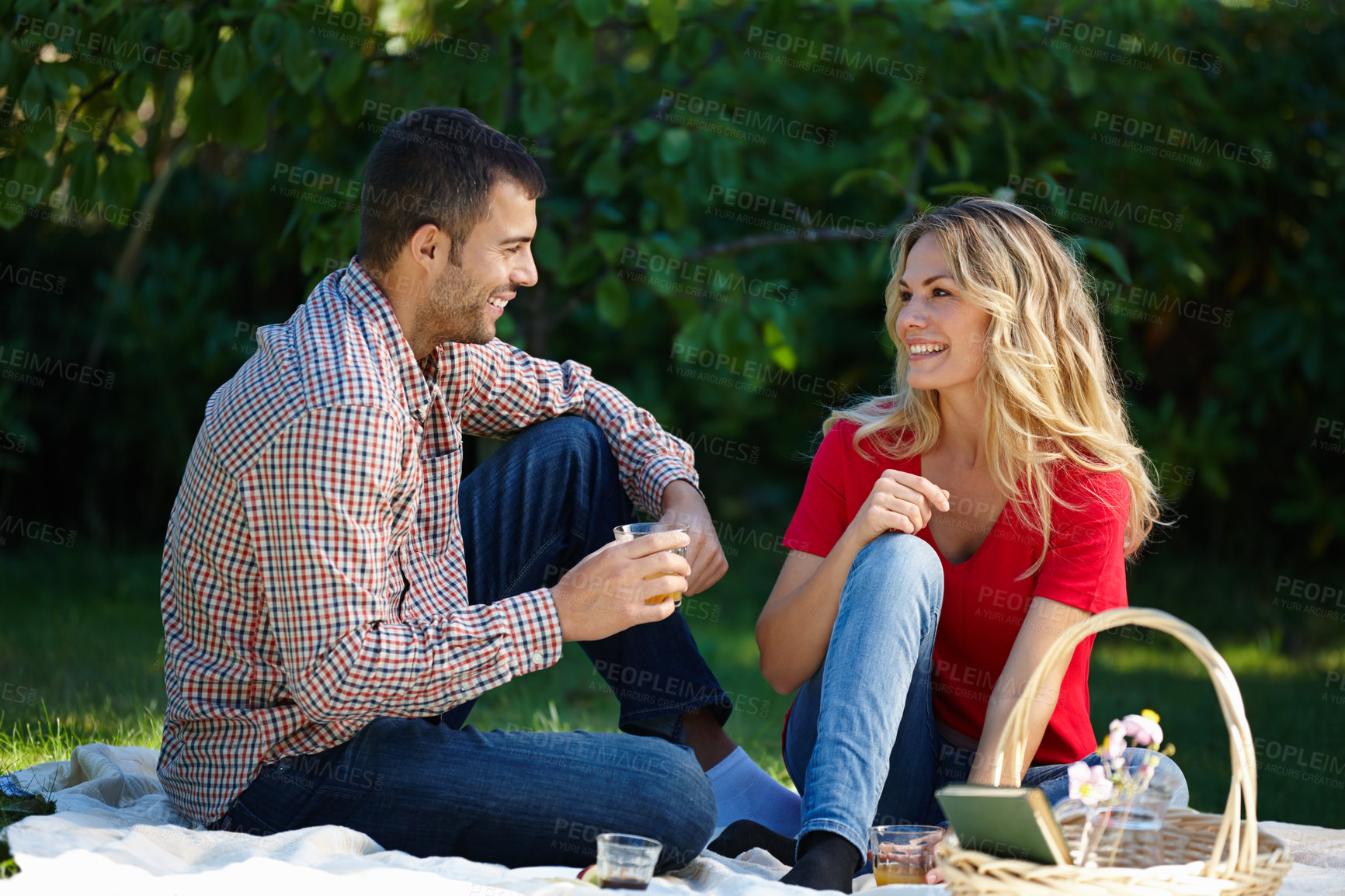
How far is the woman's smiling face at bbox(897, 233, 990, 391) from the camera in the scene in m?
2.67

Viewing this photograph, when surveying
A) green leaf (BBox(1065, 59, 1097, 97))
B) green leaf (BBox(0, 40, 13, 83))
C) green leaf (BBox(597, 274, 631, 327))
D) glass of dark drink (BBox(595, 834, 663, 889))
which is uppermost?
green leaf (BBox(1065, 59, 1097, 97))

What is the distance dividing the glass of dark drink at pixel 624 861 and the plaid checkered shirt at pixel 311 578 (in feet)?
1.05

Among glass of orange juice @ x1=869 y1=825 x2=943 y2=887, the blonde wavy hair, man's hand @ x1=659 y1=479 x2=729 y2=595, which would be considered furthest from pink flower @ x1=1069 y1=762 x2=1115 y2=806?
man's hand @ x1=659 y1=479 x2=729 y2=595

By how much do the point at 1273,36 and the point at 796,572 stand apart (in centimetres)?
516

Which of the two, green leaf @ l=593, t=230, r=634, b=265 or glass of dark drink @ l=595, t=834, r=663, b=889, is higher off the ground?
green leaf @ l=593, t=230, r=634, b=265

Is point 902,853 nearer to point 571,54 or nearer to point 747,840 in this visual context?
point 747,840

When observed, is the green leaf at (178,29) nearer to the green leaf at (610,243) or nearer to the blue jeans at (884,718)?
the green leaf at (610,243)

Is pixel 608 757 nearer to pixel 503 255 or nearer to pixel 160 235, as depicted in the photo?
pixel 503 255

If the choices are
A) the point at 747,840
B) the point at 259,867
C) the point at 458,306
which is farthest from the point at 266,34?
the point at 747,840

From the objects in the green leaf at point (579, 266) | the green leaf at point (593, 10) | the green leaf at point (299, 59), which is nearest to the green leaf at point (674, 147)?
the green leaf at point (579, 266)

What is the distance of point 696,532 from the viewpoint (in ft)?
8.55

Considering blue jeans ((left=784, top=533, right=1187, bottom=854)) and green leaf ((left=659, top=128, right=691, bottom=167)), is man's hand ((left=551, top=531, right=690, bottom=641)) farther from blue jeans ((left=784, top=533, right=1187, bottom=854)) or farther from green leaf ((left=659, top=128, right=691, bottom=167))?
green leaf ((left=659, top=128, right=691, bottom=167))

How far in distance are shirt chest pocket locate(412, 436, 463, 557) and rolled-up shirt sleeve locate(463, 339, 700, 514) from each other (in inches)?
9.5

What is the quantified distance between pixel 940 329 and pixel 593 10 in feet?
4.63
